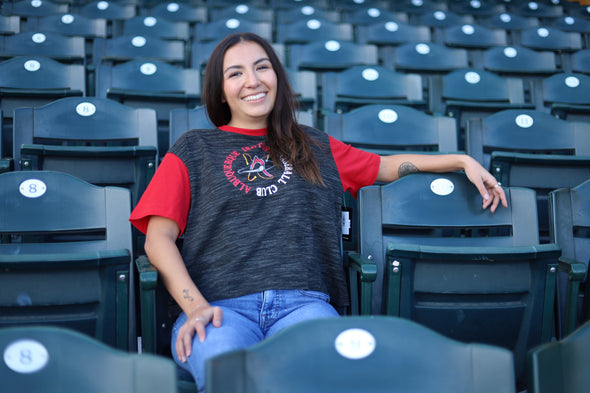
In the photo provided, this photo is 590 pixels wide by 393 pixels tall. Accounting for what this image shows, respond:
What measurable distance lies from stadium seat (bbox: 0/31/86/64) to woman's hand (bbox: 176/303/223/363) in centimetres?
223

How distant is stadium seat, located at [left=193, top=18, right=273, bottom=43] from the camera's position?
3.42m

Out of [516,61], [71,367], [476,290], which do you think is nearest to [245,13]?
[516,61]

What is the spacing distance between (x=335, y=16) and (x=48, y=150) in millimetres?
3042

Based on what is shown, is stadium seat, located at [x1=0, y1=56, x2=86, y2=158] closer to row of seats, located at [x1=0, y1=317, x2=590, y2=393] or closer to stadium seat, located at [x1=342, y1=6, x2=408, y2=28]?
row of seats, located at [x1=0, y1=317, x2=590, y2=393]

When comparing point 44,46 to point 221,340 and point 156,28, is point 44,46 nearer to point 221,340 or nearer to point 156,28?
point 156,28

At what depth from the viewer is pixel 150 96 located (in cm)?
203

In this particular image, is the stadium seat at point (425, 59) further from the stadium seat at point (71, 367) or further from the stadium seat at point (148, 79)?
the stadium seat at point (71, 367)

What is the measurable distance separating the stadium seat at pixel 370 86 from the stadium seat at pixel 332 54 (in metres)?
0.38

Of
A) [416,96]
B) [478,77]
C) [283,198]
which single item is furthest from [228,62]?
[478,77]

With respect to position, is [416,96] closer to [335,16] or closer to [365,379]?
[335,16]

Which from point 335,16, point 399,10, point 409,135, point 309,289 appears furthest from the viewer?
point 399,10

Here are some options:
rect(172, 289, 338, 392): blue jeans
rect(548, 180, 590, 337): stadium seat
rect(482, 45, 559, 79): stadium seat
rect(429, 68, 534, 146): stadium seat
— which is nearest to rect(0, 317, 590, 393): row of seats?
rect(172, 289, 338, 392): blue jeans

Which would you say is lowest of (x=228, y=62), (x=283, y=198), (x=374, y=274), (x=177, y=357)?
(x=177, y=357)

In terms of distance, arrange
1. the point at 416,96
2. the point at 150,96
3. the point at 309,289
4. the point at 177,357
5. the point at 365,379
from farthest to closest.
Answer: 1. the point at 416,96
2. the point at 150,96
3. the point at 309,289
4. the point at 177,357
5. the point at 365,379
